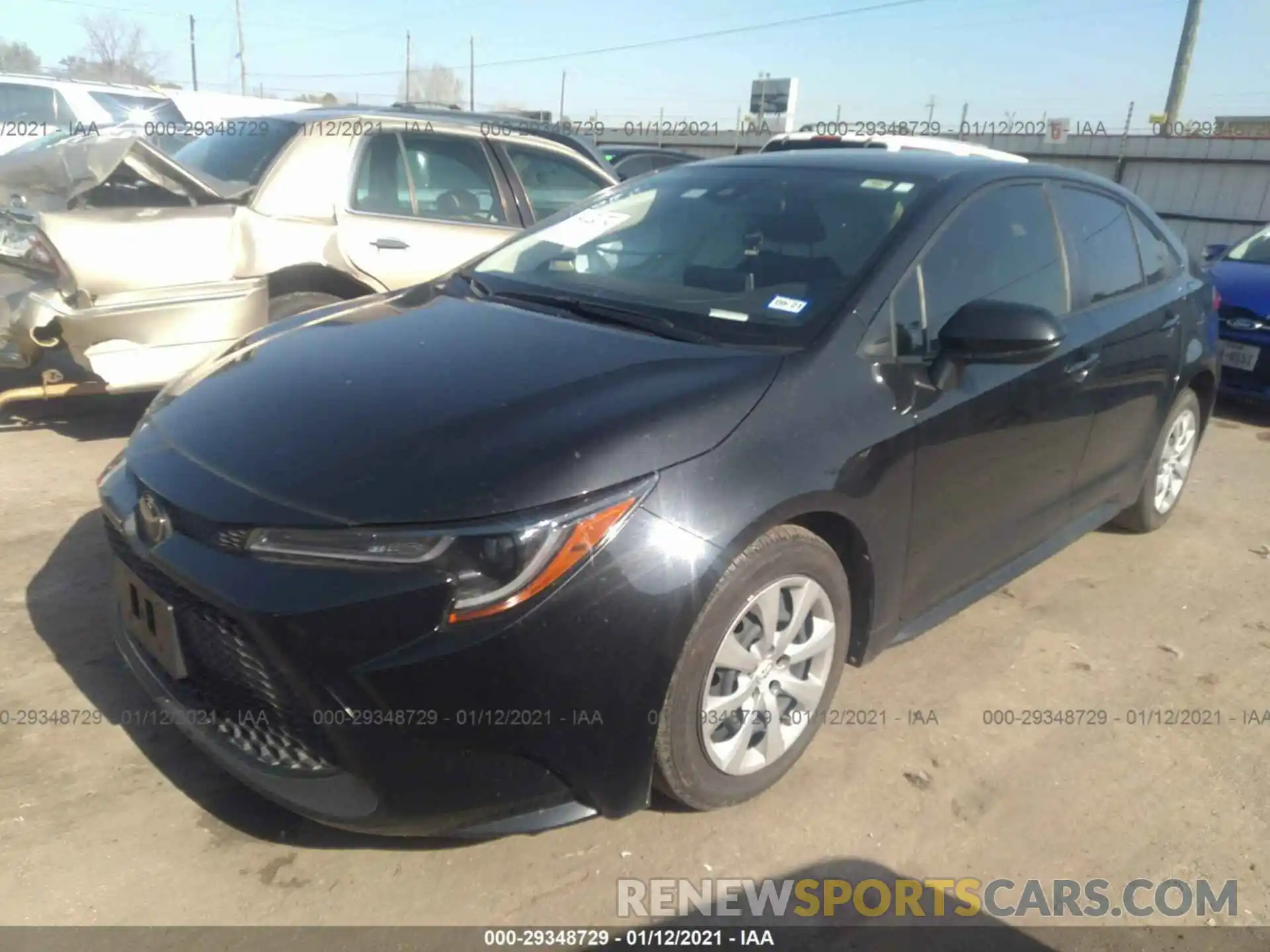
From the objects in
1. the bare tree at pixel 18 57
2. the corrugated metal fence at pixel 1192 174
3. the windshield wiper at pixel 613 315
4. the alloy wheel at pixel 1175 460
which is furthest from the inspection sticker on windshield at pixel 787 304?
the bare tree at pixel 18 57

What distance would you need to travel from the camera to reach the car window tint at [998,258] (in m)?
2.86

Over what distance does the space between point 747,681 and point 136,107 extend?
13684 mm

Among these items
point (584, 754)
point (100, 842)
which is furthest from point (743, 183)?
point (100, 842)

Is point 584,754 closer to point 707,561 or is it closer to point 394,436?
point 707,561

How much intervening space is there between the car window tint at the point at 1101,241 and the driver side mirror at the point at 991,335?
3.06ft

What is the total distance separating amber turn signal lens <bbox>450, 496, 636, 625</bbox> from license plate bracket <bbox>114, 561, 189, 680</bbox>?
710 millimetres

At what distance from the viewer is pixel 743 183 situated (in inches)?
132

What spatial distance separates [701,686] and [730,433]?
60 centimetres

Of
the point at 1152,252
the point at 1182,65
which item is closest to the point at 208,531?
the point at 1152,252

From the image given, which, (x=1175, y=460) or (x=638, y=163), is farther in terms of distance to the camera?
(x=638, y=163)

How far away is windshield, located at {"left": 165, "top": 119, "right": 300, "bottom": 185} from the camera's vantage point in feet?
16.3

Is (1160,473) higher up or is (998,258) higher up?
(998,258)

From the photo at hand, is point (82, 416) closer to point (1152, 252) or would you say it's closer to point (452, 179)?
point (452, 179)

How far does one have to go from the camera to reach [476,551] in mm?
1940
